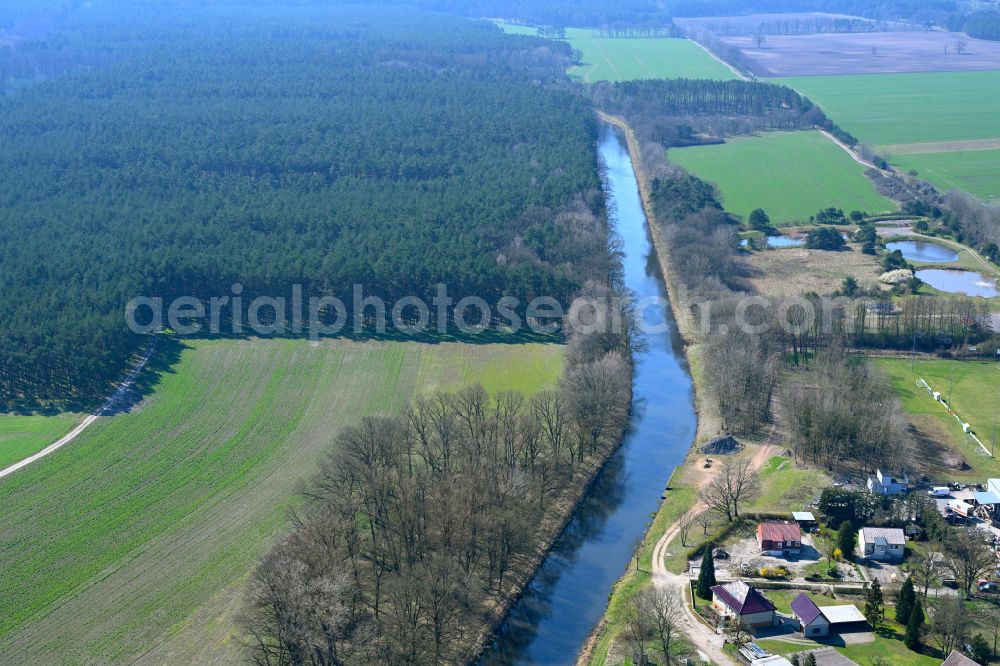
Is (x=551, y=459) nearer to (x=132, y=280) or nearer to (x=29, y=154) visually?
(x=132, y=280)

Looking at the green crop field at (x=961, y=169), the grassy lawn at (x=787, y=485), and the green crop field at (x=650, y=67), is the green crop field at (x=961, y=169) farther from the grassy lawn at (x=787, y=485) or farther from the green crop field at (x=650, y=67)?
the grassy lawn at (x=787, y=485)

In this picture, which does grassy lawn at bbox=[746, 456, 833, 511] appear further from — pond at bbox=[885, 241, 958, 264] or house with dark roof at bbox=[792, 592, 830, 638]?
pond at bbox=[885, 241, 958, 264]

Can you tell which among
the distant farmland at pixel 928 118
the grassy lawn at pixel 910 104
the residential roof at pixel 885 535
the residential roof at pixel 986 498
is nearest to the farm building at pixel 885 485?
the residential roof at pixel 986 498

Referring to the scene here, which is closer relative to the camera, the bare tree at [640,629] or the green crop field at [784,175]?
the bare tree at [640,629]

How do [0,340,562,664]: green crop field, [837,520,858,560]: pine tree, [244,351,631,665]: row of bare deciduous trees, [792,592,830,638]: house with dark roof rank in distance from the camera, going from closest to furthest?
[244,351,631,665]: row of bare deciduous trees → [792,592,830,638]: house with dark roof → [0,340,562,664]: green crop field → [837,520,858,560]: pine tree

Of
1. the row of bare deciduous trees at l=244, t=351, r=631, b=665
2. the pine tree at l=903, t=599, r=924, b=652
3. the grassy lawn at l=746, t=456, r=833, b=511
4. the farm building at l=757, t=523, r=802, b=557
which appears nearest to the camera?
the row of bare deciduous trees at l=244, t=351, r=631, b=665

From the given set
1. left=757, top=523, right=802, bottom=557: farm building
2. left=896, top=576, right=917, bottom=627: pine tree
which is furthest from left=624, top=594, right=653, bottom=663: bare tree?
left=896, top=576, right=917, bottom=627: pine tree
